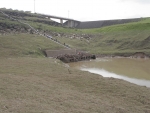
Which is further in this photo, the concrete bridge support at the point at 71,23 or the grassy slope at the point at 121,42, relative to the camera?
the concrete bridge support at the point at 71,23

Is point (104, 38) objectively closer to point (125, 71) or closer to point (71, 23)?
point (125, 71)

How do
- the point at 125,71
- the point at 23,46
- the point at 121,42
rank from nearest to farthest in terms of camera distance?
the point at 125,71
the point at 23,46
the point at 121,42

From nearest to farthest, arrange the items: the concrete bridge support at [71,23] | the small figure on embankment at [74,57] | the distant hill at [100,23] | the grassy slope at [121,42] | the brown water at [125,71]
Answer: the brown water at [125,71] < the small figure on embankment at [74,57] < the grassy slope at [121,42] < the distant hill at [100,23] < the concrete bridge support at [71,23]

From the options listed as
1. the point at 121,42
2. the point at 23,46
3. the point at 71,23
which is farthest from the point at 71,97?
the point at 71,23

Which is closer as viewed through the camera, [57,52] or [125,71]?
[125,71]

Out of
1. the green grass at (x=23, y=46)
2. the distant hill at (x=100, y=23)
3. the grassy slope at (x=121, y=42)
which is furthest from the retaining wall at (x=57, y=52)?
the distant hill at (x=100, y=23)

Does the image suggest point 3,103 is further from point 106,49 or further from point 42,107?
point 106,49

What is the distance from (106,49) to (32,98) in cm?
3257

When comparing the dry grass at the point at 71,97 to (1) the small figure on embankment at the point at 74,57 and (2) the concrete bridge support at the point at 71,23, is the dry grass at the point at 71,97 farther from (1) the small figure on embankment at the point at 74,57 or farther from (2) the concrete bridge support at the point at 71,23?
(2) the concrete bridge support at the point at 71,23

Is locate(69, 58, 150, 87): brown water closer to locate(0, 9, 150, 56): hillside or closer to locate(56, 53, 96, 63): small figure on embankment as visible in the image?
locate(56, 53, 96, 63): small figure on embankment

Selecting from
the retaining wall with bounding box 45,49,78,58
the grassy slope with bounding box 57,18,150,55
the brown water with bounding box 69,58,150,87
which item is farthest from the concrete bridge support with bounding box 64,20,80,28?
the brown water with bounding box 69,58,150,87

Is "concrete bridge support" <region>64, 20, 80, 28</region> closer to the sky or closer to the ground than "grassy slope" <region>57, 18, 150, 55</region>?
closer to the sky

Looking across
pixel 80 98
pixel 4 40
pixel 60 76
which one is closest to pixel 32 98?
pixel 80 98

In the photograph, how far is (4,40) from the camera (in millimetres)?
31016
